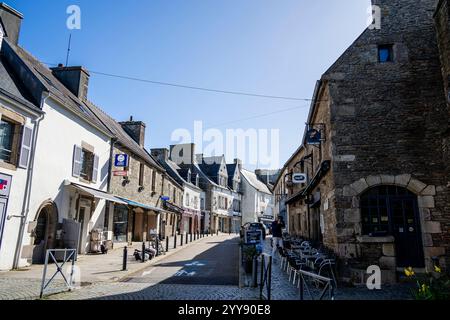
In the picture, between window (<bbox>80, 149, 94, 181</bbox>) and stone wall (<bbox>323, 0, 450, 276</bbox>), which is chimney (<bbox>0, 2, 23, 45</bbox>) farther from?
stone wall (<bbox>323, 0, 450, 276</bbox>)

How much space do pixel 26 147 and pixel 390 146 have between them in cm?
1115

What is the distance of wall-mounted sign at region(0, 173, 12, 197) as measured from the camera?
9.38m

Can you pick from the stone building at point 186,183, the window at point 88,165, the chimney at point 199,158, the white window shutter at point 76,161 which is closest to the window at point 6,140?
the white window shutter at point 76,161

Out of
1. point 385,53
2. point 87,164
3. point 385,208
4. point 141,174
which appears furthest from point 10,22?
point 385,208

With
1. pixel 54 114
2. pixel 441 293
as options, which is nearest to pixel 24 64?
pixel 54 114

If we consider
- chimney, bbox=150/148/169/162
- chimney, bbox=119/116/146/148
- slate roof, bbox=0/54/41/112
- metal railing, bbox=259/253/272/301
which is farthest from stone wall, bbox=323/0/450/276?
chimney, bbox=150/148/169/162

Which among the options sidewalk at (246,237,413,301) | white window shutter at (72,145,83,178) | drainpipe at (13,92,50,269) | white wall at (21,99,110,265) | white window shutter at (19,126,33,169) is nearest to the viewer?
sidewalk at (246,237,413,301)

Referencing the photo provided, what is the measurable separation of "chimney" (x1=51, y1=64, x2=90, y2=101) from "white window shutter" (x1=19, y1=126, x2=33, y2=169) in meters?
6.35

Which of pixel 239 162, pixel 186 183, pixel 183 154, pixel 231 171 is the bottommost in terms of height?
pixel 186 183

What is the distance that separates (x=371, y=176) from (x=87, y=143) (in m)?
11.5

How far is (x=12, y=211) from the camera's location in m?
9.83

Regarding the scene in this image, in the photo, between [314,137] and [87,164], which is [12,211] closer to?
[87,164]

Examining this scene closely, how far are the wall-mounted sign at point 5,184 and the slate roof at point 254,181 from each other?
41.4 m
